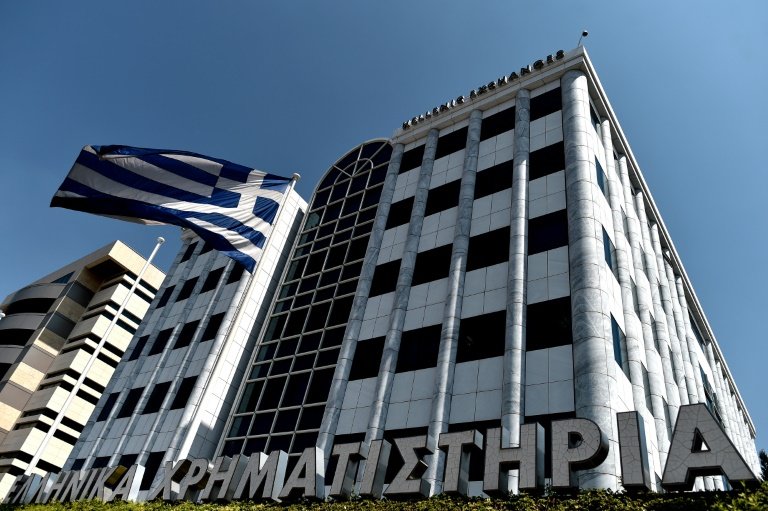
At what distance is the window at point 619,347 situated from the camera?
24.8 metres

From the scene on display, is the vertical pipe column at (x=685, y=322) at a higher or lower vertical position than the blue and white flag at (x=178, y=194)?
higher

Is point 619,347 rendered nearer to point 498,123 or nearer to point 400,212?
point 400,212

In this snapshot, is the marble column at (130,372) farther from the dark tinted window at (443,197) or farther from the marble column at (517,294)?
the marble column at (517,294)

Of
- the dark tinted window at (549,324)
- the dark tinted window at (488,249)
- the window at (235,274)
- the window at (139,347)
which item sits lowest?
the dark tinted window at (549,324)

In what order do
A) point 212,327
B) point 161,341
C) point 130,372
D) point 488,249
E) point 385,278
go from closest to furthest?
point 488,249
point 385,278
point 212,327
point 130,372
point 161,341

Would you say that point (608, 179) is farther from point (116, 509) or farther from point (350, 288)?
point (116, 509)

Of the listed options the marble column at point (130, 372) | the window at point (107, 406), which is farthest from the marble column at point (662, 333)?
the window at point (107, 406)

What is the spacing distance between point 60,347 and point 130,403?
118 feet

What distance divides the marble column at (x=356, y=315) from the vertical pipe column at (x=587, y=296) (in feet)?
42.2

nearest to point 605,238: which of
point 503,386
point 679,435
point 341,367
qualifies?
point 503,386

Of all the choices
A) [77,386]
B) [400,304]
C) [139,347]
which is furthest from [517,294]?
[77,386]

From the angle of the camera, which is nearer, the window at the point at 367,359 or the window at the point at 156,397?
the window at the point at 367,359

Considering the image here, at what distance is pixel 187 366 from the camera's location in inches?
1569

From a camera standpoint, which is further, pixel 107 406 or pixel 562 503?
pixel 107 406
